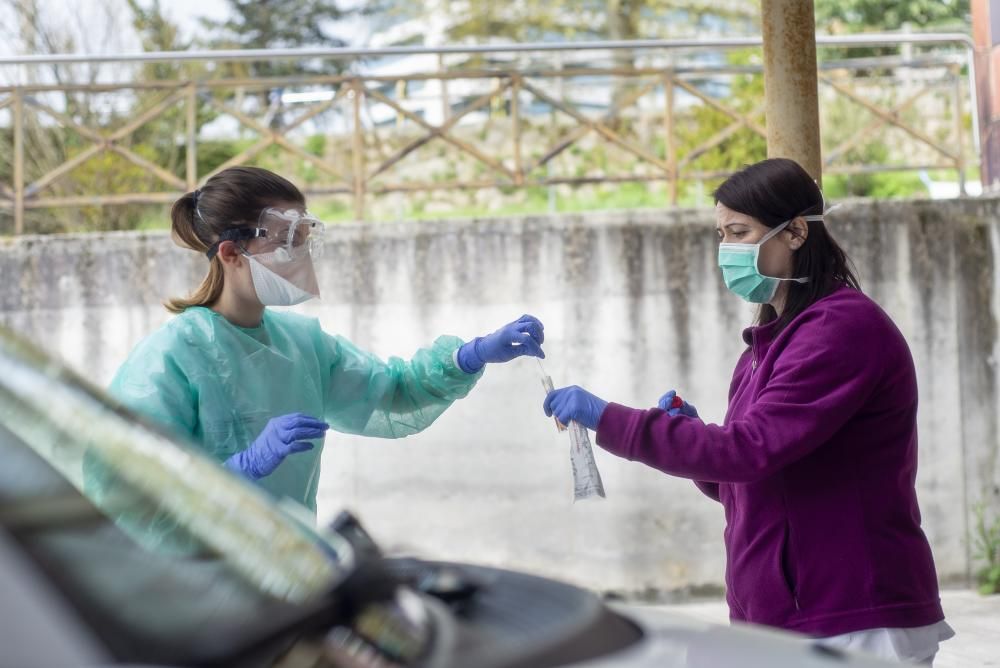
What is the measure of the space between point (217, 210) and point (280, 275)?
0.24m

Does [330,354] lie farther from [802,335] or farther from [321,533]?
[321,533]

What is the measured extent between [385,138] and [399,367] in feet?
28.6

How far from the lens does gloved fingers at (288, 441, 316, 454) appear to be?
2.95 metres

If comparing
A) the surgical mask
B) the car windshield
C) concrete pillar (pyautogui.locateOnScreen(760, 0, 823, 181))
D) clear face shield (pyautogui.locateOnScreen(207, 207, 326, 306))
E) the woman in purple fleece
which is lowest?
the woman in purple fleece

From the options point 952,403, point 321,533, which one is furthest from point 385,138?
point 321,533

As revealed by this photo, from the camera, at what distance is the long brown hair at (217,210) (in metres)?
3.35

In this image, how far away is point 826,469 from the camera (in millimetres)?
2758

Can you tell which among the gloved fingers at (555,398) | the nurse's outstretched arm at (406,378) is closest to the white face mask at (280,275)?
the nurse's outstretched arm at (406,378)

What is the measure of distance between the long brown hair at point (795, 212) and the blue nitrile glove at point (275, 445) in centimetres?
116

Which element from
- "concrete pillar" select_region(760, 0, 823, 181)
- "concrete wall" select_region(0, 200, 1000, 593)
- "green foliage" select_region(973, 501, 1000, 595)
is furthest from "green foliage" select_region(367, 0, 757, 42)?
"concrete pillar" select_region(760, 0, 823, 181)

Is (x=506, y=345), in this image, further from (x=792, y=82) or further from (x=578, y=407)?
(x=792, y=82)

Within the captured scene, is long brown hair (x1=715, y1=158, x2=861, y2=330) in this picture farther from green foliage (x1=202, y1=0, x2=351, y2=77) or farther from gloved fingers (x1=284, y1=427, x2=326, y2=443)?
green foliage (x1=202, y1=0, x2=351, y2=77)

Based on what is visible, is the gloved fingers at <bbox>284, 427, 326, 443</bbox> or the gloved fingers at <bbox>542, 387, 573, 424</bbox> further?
the gloved fingers at <bbox>542, 387, 573, 424</bbox>

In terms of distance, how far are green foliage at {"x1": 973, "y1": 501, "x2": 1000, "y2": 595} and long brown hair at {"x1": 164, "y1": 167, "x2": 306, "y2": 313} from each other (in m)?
4.62
